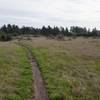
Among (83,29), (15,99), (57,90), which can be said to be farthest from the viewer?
(83,29)

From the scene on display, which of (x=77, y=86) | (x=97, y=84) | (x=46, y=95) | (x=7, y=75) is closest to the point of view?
(x=46, y=95)

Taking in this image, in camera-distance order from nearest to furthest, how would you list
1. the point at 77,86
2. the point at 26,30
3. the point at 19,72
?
the point at 77,86, the point at 19,72, the point at 26,30

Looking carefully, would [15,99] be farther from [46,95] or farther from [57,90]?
[57,90]

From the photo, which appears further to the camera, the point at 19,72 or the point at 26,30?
the point at 26,30

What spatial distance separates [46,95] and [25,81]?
128 inches

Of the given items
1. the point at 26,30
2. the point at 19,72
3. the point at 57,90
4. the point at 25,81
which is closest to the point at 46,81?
the point at 25,81

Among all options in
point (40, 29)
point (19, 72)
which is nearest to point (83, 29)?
point (40, 29)

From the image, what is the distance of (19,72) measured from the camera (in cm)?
1895

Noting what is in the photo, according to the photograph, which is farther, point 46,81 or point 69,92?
point 46,81

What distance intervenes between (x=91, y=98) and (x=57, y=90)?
6.13 ft

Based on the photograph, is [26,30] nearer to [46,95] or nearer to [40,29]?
[40,29]

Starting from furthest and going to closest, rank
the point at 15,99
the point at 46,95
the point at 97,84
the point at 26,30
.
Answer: the point at 26,30
the point at 97,84
the point at 46,95
the point at 15,99

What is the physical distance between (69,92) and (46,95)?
4.48ft

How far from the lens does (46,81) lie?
52.3 feet
